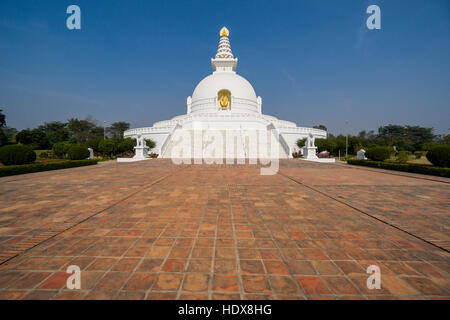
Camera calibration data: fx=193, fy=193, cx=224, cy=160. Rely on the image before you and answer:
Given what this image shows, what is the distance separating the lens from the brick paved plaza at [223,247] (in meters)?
2.15

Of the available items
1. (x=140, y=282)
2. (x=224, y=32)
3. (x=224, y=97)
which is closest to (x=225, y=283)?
(x=140, y=282)

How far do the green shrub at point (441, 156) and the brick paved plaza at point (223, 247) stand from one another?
9.37 metres

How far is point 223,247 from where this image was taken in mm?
3023

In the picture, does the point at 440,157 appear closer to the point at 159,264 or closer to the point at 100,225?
the point at 159,264

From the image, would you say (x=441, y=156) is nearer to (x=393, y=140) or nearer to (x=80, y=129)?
(x=393, y=140)

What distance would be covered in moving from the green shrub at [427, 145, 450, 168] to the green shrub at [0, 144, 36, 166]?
26.6 metres

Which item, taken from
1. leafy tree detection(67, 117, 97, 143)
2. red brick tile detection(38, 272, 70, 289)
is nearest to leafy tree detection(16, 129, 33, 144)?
leafy tree detection(67, 117, 97, 143)

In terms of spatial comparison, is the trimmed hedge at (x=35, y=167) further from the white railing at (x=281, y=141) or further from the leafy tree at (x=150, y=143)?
the white railing at (x=281, y=141)

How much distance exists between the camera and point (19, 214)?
4.49 metres

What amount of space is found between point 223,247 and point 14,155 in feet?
55.0

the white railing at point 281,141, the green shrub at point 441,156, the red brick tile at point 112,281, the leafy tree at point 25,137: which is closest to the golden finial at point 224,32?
the white railing at point 281,141

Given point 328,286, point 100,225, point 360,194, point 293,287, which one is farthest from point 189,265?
point 360,194

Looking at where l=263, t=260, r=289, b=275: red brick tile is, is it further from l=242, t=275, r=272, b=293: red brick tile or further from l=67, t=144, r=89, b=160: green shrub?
l=67, t=144, r=89, b=160: green shrub

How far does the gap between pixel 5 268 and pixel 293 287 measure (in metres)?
3.65
